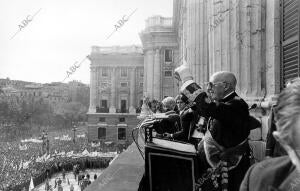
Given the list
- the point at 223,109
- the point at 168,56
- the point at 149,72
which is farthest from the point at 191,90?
the point at 168,56

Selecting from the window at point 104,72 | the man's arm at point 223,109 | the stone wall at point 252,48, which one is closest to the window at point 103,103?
the window at point 104,72

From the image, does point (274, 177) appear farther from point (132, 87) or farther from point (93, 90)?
point (93, 90)

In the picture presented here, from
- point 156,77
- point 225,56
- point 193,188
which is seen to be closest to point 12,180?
point 225,56

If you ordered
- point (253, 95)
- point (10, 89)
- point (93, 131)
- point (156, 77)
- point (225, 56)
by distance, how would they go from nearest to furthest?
point (253, 95) → point (225, 56) → point (156, 77) → point (93, 131) → point (10, 89)

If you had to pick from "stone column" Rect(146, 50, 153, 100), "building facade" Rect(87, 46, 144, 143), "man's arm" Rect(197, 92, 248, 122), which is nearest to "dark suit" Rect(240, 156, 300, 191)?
"man's arm" Rect(197, 92, 248, 122)

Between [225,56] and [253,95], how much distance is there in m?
0.98

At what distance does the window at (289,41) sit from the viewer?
519cm

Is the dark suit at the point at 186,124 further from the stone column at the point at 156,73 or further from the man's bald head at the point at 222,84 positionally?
the stone column at the point at 156,73

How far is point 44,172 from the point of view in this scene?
24.4 meters

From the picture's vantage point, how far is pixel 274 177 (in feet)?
4.22

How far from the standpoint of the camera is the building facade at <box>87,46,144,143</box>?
52.4 metres

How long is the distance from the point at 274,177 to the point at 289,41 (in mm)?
4685

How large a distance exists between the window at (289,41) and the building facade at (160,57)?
34.4 m

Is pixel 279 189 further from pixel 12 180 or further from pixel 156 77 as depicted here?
pixel 156 77
